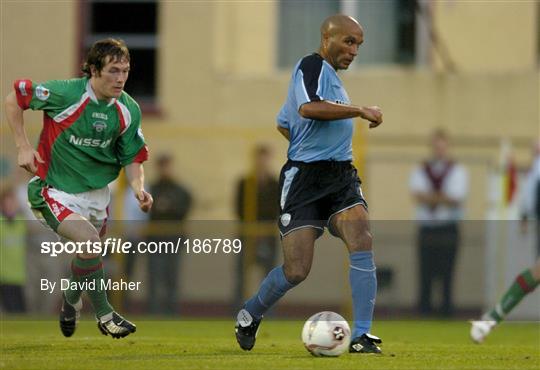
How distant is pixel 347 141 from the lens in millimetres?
10641

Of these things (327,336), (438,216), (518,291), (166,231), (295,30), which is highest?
(295,30)

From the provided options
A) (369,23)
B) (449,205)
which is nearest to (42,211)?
(449,205)

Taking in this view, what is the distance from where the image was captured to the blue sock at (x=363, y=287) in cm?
1038

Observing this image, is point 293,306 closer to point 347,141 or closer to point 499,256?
point 499,256

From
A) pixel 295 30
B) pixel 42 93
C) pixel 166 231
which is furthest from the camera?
pixel 295 30

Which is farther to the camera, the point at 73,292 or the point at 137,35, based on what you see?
the point at 137,35

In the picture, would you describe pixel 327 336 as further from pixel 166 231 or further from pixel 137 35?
pixel 137 35

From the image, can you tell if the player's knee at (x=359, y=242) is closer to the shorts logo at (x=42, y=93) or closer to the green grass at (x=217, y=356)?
the green grass at (x=217, y=356)

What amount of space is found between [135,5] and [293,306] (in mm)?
5328

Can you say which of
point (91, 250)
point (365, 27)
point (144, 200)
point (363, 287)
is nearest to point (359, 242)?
point (363, 287)

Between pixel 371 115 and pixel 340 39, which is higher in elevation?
pixel 340 39

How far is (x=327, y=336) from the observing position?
10289mm

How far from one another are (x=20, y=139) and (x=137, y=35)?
39.6 ft

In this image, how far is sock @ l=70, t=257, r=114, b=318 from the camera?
11133mm
